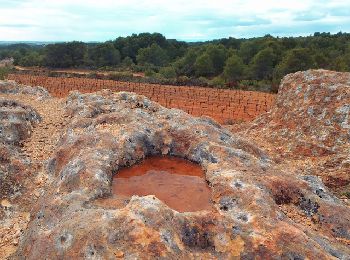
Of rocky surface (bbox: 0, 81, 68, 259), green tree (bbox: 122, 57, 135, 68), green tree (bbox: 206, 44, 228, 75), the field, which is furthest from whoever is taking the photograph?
green tree (bbox: 122, 57, 135, 68)

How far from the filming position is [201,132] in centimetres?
875

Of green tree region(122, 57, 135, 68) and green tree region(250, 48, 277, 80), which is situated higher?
green tree region(250, 48, 277, 80)

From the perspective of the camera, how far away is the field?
2869cm

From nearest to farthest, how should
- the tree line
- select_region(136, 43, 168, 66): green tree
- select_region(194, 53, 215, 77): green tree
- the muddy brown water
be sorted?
the muddy brown water
the tree line
select_region(194, 53, 215, 77): green tree
select_region(136, 43, 168, 66): green tree

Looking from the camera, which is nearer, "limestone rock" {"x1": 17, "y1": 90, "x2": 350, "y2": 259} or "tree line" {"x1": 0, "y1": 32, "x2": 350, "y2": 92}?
"limestone rock" {"x1": 17, "y1": 90, "x2": 350, "y2": 259}

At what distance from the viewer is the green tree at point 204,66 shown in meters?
55.8

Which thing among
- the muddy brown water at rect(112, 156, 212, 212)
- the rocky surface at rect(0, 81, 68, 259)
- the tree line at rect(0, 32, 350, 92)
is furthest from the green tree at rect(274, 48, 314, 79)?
the muddy brown water at rect(112, 156, 212, 212)

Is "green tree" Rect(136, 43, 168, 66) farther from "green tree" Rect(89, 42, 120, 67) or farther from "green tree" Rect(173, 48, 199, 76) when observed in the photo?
"green tree" Rect(173, 48, 199, 76)

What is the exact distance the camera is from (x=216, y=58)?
57.9 m

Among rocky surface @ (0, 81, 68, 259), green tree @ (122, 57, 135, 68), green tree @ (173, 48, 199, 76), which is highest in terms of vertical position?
rocky surface @ (0, 81, 68, 259)

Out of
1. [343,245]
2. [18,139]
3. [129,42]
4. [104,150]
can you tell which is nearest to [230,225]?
[343,245]

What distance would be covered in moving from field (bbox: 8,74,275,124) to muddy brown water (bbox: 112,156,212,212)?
15856 millimetres

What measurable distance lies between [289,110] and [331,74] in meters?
2.22

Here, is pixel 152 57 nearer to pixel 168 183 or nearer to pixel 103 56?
pixel 103 56
